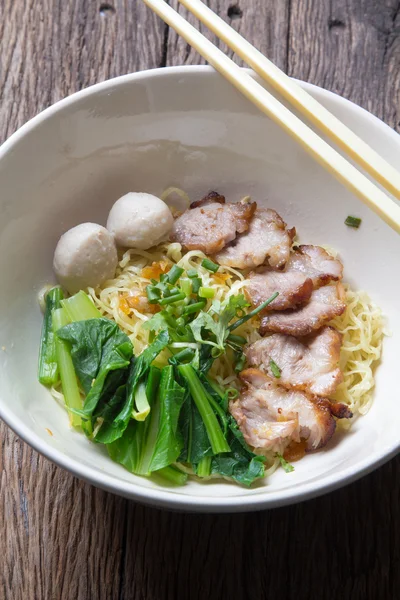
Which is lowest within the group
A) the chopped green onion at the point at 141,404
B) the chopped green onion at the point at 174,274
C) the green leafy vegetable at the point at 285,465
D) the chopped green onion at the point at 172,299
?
the green leafy vegetable at the point at 285,465

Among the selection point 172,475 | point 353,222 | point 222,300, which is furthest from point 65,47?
point 172,475

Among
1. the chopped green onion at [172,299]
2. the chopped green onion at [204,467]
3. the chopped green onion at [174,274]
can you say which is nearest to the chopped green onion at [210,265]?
the chopped green onion at [174,274]

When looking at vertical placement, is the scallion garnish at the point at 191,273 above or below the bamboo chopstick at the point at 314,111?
below

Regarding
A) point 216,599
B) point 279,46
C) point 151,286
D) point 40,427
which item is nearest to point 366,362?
point 151,286

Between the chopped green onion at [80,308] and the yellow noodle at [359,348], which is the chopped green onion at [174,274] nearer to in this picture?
the chopped green onion at [80,308]

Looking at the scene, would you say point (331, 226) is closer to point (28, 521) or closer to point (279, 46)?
point (279, 46)

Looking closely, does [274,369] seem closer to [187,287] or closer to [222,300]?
[222,300]

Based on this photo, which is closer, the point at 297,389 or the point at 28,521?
the point at 297,389
